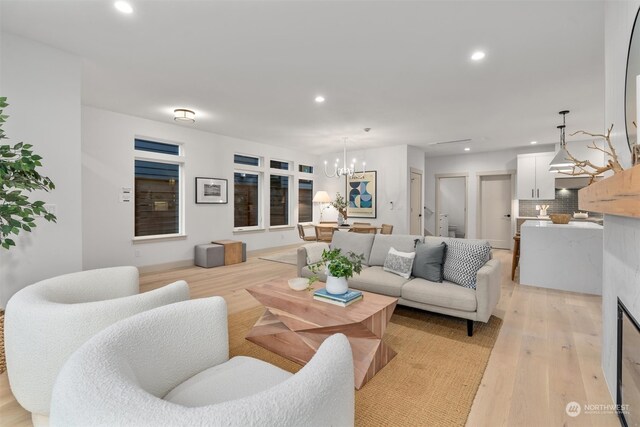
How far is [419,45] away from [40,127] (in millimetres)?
3574

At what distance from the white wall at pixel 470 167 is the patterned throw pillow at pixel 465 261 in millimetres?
5518

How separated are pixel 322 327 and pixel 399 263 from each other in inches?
59.0

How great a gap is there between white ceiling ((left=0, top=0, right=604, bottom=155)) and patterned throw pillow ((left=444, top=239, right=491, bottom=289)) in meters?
1.92

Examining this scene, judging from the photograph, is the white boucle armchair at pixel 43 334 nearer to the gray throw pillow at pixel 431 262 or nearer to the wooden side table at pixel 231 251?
the gray throw pillow at pixel 431 262

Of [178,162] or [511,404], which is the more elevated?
[178,162]

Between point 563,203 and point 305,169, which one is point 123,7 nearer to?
point 305,169

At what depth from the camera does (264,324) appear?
2.70 meters

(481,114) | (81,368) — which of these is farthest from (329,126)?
(81,368)

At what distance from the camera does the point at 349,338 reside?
225 centimetres

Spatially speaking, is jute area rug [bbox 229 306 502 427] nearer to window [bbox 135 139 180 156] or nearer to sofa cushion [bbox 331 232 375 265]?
sofa cushion [bbox 331 232 375 265]

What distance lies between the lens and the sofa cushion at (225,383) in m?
1.18

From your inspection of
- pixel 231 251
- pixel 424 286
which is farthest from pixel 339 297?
pixel 231 251

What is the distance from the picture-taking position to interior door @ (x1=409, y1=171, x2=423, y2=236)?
7.65 meters

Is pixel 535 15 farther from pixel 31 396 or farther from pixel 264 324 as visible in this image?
pixel 31 396
